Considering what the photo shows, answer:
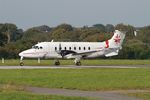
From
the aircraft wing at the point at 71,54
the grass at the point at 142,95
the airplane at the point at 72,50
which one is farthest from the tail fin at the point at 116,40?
the grass at the point at 142,95

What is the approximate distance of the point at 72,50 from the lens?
6462 centimetres

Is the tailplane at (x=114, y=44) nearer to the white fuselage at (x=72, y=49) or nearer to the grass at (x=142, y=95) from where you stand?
the white fuselage at (x=72, y=49)

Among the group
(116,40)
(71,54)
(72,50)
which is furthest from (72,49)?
(116,40)

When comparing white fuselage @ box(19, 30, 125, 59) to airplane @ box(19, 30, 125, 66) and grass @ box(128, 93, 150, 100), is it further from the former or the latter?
grass @ box(128, 93, 150, 100)

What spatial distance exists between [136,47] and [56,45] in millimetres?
43947

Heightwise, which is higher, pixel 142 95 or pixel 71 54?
pixel 71 54

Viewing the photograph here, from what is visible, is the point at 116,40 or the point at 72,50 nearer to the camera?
Result: the point at 72,50

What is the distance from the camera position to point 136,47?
105 m

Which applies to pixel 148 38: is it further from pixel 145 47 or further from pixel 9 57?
pixel 9 57

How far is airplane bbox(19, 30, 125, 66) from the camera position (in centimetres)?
6322

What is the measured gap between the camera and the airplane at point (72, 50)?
2489 inches

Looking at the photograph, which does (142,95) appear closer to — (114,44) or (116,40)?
(114,44)

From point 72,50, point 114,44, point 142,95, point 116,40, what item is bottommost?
point 142,95

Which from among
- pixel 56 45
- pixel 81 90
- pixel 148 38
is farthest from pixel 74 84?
pixel 148 38
